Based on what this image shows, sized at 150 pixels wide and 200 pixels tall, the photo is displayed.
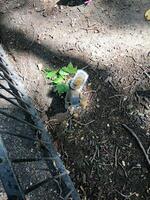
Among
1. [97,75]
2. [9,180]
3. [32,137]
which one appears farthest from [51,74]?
[9,180]

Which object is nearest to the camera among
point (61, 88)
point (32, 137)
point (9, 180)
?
point (9, 180)

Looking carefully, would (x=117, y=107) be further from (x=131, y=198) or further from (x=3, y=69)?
(x=3, y=69)

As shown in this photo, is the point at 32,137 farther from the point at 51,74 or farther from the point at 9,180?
the point at 9,180

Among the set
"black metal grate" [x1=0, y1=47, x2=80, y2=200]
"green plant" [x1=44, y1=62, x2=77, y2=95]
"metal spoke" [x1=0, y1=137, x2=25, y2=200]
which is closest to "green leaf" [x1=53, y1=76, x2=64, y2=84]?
"green plant" [x1=44, y1=62, x2=77, y2=95]

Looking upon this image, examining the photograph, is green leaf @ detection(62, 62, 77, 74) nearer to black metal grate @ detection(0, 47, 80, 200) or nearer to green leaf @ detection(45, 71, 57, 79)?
green leaf @ detection(45, 71, 57, 79)

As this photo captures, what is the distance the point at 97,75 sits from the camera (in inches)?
135

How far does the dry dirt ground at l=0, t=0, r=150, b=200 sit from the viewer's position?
2945 mm

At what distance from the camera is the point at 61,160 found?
2951 mm

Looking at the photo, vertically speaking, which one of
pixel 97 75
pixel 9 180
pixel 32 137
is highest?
pixel 9 180

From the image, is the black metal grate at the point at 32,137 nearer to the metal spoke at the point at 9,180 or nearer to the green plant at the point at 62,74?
the green plant at the point at 62,74

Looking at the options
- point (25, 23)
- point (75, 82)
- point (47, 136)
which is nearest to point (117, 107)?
point (75, 82)

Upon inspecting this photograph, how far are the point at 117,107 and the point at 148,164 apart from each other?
21.6 inches

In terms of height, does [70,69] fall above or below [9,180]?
below

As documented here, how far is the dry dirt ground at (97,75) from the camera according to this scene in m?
2.95
